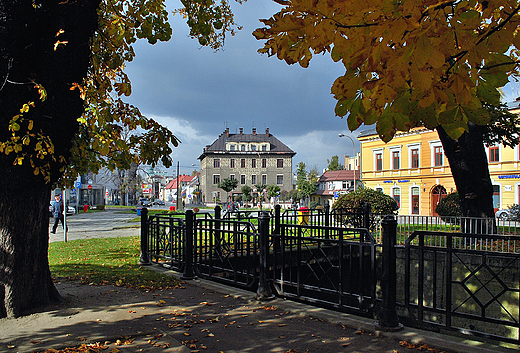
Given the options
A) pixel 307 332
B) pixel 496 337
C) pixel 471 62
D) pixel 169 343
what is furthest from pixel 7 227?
pixel 496 337

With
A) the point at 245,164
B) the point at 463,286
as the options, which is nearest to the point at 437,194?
the point at 463,286

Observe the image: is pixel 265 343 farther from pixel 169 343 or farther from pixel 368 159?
pixel 368 159

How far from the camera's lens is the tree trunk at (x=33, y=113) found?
4734 millimetres

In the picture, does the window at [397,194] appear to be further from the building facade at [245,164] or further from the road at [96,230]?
the building facade at [245,164]

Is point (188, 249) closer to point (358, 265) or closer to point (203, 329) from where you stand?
point (203, 329)

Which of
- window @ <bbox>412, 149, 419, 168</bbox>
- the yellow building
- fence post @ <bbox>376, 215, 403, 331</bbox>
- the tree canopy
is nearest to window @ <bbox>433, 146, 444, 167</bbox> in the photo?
the yellow building

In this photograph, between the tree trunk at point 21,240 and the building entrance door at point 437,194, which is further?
the building entrance door at point 437,194

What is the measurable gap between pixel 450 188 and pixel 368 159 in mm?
10524

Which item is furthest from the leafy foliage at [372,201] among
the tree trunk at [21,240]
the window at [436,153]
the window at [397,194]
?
the window at [397,194]

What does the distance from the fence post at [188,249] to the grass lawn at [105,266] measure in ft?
0.96

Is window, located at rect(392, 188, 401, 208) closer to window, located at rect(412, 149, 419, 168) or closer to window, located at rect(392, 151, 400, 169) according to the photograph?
window, located at rect(392, 151, 400, 169)

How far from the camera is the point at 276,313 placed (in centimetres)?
525

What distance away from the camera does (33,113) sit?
4848mm

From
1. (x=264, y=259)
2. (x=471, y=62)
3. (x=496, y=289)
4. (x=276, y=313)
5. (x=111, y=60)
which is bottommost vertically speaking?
(x=496, y=289)
